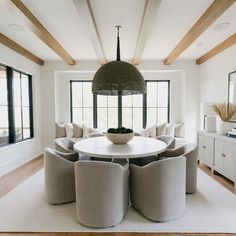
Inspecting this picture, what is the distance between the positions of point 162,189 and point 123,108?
4.04 metres

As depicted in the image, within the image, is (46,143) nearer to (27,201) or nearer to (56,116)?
(56,116)

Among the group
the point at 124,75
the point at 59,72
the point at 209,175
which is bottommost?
the point at 209,175

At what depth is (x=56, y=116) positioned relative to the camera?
217 inches

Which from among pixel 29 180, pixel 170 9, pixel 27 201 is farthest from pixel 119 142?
pixel 170 9

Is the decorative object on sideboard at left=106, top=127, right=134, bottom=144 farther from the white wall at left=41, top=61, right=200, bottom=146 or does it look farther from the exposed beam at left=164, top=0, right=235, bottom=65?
the white wall at left=41, top=61, right=200, bottom=146

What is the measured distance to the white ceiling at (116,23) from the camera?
2504mm

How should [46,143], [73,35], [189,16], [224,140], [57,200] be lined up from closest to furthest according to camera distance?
[57,200]
[189,16]
[224,140]
[73,35]
[46,143]

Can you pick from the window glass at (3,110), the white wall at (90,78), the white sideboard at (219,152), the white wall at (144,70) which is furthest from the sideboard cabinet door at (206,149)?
the window glass at (3,110)

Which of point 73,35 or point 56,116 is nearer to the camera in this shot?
point 73,35

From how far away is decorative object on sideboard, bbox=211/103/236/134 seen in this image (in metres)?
3.62

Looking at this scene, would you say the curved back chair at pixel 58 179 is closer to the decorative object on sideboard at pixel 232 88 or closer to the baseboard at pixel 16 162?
the baseboard at pixel 16 162

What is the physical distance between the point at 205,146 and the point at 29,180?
3607mm

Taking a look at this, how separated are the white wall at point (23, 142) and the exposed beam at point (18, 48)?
90mm

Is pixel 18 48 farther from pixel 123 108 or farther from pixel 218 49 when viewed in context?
pixel 218 49
